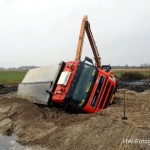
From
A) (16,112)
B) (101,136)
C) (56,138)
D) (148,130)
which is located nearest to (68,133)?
(56,138)

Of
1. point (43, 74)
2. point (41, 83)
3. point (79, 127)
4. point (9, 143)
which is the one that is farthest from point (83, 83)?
point (9, 143)

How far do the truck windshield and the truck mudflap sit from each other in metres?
1.16

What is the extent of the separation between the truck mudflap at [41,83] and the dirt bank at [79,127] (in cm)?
59

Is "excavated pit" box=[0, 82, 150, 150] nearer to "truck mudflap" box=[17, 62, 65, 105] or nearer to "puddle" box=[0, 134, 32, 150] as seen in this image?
"puddle" box=[0, 134, 32, 150]

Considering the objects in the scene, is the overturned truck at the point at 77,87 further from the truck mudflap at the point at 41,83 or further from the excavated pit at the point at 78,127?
the excavated pit at the point at 78,127

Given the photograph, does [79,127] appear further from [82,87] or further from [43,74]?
[43,74]

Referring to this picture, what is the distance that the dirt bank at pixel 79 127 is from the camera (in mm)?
10297

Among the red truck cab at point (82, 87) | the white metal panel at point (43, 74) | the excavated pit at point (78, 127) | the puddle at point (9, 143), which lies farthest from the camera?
the white metal panel at point (43, 74)

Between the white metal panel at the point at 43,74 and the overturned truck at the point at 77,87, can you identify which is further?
the white metal panel at the point at 43,74

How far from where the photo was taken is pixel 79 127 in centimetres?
1159

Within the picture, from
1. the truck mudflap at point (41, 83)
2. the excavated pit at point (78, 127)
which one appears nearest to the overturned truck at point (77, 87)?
the truck mudflap at point (41, 83)

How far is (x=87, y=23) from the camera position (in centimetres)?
1859

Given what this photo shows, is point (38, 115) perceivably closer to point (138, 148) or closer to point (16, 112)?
point (16, 112)

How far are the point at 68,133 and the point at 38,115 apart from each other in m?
3.38
